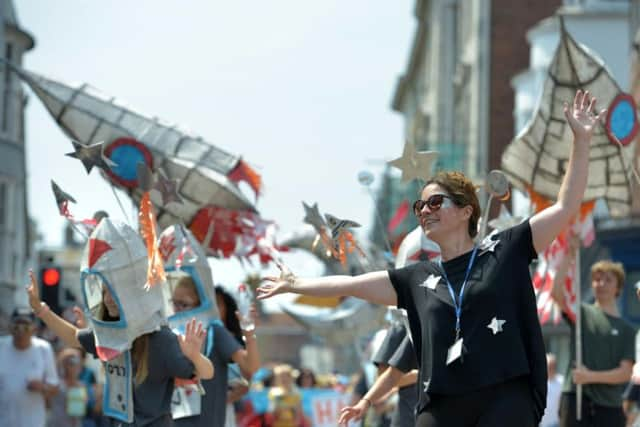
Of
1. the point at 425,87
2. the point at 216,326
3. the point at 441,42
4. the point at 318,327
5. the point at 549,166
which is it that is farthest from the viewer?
the point at 425,87

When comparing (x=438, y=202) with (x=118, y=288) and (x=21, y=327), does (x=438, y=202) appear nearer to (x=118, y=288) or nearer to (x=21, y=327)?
(x=118, y=288)

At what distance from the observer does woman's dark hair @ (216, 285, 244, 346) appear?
9961mm

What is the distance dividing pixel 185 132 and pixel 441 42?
43.0 m

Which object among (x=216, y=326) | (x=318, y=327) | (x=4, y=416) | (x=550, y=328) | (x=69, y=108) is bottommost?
(x=550, y=328)

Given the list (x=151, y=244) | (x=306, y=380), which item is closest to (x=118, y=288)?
(x=151, y=244)

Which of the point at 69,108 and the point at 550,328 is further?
the point at 550,328

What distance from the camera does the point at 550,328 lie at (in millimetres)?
31891

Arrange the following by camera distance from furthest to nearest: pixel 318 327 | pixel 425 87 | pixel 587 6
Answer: pixel 425 87 < pixel 587 6 < pixel 318 327

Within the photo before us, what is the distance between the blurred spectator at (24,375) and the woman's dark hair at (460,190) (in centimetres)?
551

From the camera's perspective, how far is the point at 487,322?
6.08 metres

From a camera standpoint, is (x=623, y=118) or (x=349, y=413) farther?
(x=623, y=118)

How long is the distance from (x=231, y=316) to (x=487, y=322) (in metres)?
4.07

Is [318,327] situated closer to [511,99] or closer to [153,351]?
[153,351]

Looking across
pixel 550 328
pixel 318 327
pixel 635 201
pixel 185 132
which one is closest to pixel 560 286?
pixel 635 201
